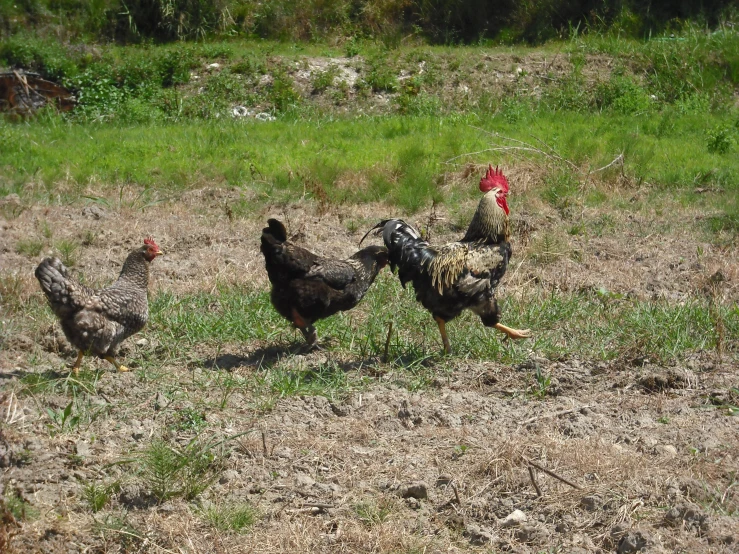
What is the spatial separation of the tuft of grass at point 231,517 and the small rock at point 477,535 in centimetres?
108

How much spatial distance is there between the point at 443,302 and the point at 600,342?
4.15 ft

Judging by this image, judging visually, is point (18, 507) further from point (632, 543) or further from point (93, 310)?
point (632, 543)

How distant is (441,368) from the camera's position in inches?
254

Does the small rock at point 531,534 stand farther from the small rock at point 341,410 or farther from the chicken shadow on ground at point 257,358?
the chicken shadow on ground at point 257,358

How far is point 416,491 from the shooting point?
4.68m

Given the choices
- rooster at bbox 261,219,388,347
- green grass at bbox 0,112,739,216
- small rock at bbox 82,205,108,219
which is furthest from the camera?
green grass at bbox 0,112,739,216

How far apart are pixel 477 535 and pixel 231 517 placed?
1.23 metres

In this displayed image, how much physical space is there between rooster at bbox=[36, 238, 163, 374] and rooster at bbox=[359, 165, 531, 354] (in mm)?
2033

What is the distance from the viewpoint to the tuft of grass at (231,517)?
4390 mm

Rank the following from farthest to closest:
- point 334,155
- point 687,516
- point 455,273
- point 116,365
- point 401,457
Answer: point 334,155 → point 455,273 → point 116,365 → point 401,457 → point 687,516

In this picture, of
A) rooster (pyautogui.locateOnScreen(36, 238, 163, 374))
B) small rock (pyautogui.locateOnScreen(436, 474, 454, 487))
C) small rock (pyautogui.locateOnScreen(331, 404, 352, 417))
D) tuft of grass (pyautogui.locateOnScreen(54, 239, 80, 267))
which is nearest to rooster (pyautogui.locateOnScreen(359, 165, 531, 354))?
small rock (pyautogui.locateOnScreen(331, 404, 352, 417))

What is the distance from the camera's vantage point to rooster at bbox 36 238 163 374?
591 centimetres

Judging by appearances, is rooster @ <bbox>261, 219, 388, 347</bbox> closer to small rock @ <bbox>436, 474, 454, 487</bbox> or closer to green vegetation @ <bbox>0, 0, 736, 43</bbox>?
small rock @ <bbox>436, 474, 454, 487</bbox>

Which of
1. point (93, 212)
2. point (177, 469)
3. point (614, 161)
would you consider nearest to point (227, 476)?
point (177, 469)
